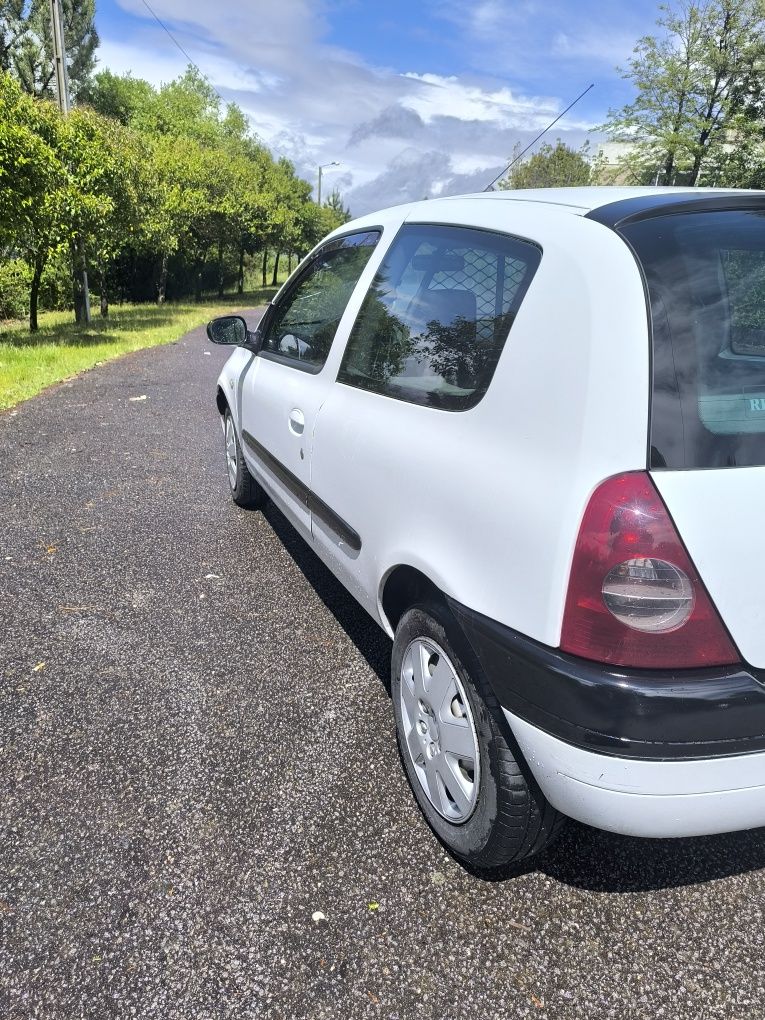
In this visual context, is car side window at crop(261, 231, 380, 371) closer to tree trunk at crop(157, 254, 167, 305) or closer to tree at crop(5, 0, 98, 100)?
tree trunk at crop(157, 254, 167, 305)

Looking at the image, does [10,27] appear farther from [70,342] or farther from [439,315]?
[439,315]

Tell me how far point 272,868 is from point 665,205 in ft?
6.80

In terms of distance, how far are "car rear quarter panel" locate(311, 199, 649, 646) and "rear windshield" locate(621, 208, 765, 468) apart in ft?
0.17

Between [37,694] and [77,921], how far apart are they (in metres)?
1.16

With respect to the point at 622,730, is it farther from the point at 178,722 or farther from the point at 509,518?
the point at 178,722

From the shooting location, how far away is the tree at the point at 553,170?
29.4 m

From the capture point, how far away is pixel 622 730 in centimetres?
141

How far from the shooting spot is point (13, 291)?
64.5 feet

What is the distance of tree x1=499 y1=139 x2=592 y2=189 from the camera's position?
29.4 metres

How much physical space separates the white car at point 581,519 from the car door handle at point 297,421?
2.54ft

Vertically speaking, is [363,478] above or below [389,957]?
above

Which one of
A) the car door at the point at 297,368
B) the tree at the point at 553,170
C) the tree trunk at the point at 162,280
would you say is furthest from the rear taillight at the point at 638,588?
the tree at the point at 553,170

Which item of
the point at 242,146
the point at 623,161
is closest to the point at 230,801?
the point at 623,161

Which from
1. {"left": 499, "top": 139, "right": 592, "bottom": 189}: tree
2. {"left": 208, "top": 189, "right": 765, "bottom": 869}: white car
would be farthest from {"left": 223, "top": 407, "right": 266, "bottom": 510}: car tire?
{"left": 499, "top": 139, "right": 592, "bottom": 189}: tree
